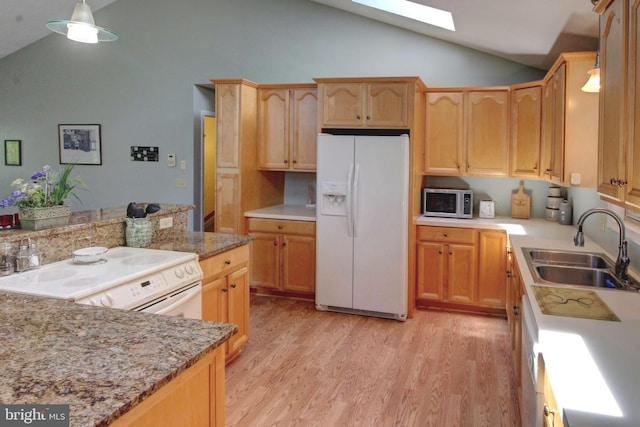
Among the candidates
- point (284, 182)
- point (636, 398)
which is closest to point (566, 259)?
point (636, 398)

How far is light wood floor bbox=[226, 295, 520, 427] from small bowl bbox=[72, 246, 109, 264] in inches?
43.5

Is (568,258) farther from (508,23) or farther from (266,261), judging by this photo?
(266,261)

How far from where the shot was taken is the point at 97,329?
1.48 m

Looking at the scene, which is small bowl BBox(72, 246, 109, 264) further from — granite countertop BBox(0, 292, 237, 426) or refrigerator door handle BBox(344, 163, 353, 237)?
refrigerator door handle BBox(344, 163, 353, 237)

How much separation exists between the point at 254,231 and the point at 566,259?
9.24 ft

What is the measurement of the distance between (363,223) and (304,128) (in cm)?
122

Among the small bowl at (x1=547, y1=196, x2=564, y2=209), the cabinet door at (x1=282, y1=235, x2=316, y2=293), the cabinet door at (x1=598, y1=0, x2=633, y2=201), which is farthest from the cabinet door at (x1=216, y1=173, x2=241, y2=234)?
the cabinet door at (x1=598, y1=0, x2=633, y2=201)

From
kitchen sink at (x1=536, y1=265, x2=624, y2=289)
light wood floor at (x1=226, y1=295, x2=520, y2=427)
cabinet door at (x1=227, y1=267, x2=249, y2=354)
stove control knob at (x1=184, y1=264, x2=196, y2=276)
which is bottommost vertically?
light wood floor at (x1=226, y1=295, x2=520, y2=427)

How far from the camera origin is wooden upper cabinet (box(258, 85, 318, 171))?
472 centimetres

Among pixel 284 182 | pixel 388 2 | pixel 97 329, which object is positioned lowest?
pixel 97 329

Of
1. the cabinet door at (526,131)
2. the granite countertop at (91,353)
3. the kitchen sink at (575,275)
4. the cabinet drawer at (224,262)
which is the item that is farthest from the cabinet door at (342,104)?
the granite countertop at (91,353)

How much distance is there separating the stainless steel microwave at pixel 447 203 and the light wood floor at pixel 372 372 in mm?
941

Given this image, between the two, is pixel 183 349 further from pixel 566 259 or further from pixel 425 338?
pixel 425 338

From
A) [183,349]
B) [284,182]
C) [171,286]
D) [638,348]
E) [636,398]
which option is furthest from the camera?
[284,182]
